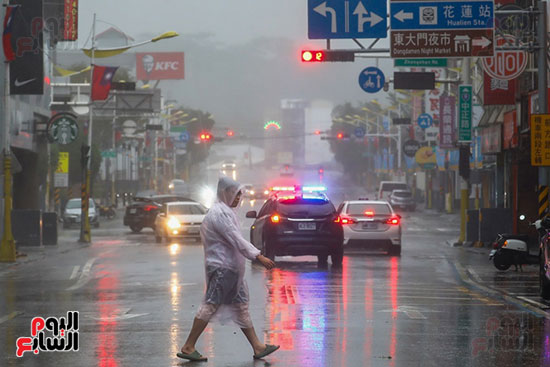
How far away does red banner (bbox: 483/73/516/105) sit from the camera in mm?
38906

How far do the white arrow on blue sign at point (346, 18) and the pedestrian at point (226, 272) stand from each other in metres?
17.1

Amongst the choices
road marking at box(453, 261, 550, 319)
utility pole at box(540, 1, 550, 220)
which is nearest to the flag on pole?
road marking at box(453, 261, 550, 319)

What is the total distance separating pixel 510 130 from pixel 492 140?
14.8 feet

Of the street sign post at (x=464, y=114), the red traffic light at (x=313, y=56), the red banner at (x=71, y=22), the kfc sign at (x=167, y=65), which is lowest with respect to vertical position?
the street sign post at (x=464, y=114)

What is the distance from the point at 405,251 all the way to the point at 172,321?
20657mm

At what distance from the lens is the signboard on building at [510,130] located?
36.8 metres

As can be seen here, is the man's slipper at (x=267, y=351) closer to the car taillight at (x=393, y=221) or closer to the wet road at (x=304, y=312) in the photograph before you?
the wet road at (x=304, y=312)

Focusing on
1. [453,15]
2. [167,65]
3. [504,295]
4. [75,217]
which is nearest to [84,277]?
[504,295]

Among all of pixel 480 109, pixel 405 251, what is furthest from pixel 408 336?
pixel 480 109

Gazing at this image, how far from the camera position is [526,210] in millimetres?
37062

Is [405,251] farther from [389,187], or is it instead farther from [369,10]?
[389,187]

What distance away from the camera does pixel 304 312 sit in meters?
16.0

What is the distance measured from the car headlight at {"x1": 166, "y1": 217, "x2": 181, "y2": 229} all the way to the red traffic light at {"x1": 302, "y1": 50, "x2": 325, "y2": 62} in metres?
13.7

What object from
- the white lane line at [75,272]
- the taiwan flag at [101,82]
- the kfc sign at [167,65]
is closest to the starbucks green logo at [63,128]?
the taiwan flag at [101,82]
